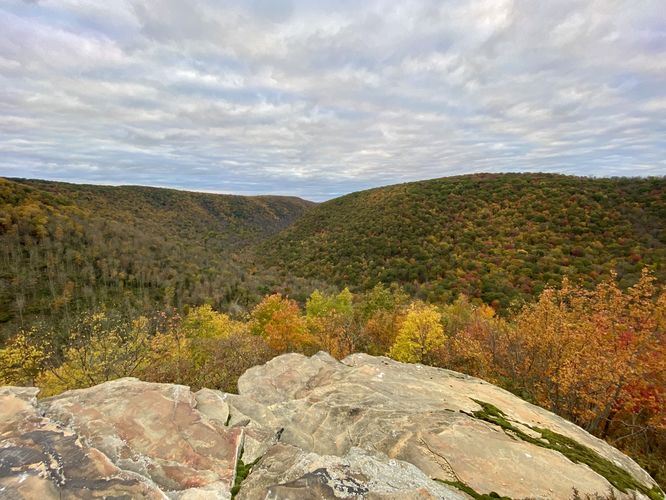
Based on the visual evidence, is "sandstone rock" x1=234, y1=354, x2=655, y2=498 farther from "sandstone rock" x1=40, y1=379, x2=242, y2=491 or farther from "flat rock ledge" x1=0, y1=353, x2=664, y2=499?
"sandstone rock" x1=40, y1=379, x2=242, y2=491

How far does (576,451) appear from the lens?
6.65 m

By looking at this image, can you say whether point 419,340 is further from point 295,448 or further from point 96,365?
point 96,365

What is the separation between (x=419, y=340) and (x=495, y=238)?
195ft

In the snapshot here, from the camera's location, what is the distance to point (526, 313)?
16.3 meters

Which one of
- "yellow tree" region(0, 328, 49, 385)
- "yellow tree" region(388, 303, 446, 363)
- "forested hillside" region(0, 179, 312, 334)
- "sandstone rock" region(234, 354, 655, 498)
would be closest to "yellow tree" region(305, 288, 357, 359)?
"yellow tree" region(388, 303, 446, 363)

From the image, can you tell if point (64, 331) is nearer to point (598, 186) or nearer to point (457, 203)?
point (457, 203)

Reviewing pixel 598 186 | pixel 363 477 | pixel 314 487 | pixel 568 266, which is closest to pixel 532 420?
pixel 363 477

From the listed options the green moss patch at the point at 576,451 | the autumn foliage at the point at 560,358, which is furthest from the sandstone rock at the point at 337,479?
the autumn foliage at the point at 560,358

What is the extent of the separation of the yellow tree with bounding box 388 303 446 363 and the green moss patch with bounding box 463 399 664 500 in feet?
43.9

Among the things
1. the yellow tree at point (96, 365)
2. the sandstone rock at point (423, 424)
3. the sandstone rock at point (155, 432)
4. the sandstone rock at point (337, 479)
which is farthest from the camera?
the yellow tree at point (96, 365)

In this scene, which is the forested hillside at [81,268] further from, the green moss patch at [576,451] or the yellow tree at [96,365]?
the green moss patch at [576,451]

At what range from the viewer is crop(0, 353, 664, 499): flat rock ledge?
450cm

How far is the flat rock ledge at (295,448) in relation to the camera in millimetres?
4504

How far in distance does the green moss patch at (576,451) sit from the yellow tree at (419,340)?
43.9 ft
